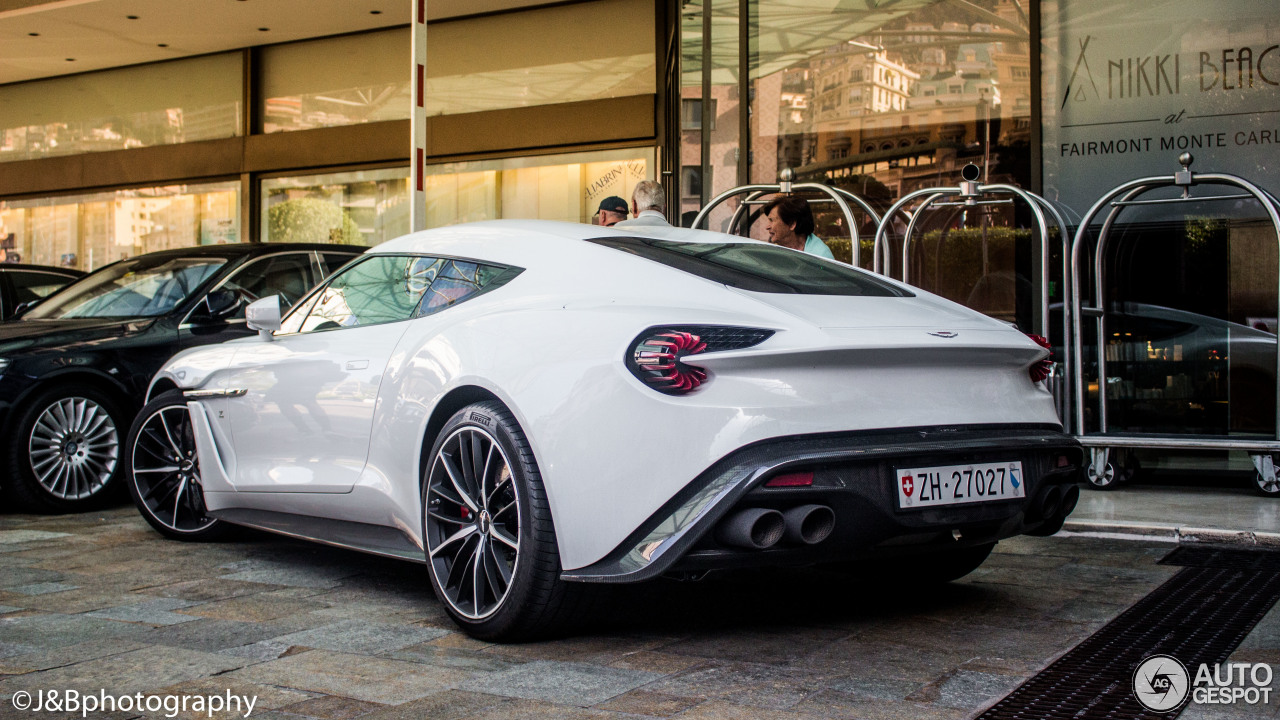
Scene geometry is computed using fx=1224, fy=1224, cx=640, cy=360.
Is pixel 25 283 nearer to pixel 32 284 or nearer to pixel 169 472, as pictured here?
pixel 32 284

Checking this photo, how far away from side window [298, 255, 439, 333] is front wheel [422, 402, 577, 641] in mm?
768

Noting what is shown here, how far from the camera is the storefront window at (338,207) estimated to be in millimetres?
15781

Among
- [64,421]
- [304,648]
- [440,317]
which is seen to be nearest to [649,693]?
[304,648]

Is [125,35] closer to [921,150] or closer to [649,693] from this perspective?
[921,150]

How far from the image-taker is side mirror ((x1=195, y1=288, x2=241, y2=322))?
7068 millimetres

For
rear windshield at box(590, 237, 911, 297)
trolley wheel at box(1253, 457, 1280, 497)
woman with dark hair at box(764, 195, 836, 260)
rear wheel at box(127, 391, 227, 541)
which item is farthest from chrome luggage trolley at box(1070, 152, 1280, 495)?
rear wheel at box(127, 391, 227, 541)

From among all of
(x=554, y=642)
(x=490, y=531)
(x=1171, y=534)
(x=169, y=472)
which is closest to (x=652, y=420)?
(x=490, y=531)

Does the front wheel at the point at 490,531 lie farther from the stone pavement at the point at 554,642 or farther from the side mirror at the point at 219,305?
the side mirror at the point at 219,305

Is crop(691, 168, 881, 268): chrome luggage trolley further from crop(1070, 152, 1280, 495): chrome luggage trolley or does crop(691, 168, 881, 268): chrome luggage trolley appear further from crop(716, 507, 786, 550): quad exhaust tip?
crop(716, 507, 786, 550): quad exhaust tip

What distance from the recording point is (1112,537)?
5879mm

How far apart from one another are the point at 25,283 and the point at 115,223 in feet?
30.8

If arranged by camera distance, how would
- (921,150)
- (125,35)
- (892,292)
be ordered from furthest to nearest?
(125,35)
(921,150)
(892,292)

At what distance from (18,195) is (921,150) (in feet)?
50.3

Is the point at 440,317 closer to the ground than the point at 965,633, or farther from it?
farther from it
